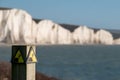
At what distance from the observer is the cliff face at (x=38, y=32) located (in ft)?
347

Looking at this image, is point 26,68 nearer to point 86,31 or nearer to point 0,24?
point 0,24

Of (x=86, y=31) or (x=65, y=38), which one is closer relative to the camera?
(x=65, y=38)

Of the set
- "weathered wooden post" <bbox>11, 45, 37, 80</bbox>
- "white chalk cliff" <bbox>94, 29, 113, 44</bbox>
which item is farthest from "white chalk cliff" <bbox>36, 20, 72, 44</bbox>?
"weathered wooden post" <bbox>11, 45, 37, 80</bbox>

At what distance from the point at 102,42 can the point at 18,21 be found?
195 ft

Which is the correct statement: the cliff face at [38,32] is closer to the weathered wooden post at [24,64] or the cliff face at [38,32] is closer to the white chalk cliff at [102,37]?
the white chalk cliff at [102,37]

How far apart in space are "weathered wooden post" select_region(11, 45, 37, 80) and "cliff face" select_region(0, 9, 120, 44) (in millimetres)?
99498

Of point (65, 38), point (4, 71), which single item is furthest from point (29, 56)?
point (65, 38)

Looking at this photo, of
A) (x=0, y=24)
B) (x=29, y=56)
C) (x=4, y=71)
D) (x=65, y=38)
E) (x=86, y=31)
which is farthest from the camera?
(x=86, y=31)

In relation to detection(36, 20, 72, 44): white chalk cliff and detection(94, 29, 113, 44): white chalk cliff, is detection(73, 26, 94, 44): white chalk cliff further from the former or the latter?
detection(36, 20, 72, 44): white chalk cliff

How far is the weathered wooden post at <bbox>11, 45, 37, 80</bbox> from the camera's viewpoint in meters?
4.36

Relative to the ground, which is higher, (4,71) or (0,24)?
(0,24)

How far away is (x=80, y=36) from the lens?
145 meters

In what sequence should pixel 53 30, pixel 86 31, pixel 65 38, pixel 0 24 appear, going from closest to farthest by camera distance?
pixel 0 24 < pixel 53 30 < pixel 65 38 < pixel 86 31

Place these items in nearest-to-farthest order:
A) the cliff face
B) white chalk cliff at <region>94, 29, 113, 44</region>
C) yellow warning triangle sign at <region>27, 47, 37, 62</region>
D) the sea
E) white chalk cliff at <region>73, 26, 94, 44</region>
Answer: yellow warning triangle sign at <region>27, 47, 37, 62</region> < the sea < the cliff face < white chalk cliff at <region>73, 26, 94, 44</region> < white chalk cliff at <region>94, 29, 113, 44</region>
